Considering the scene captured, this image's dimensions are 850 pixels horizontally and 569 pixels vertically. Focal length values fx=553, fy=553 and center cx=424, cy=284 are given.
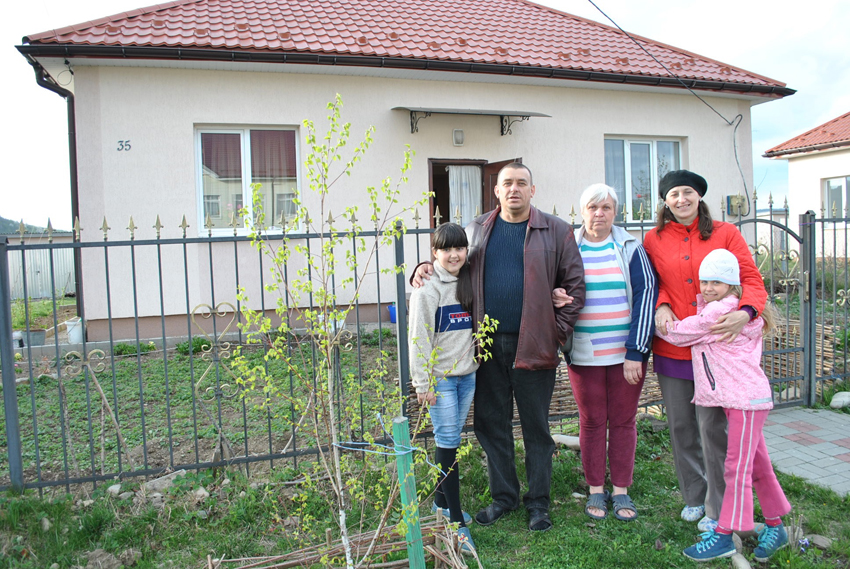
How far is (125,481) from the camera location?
3.64 m

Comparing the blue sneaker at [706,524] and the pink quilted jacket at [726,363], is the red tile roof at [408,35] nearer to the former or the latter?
the pink quilted jacket at [726,363]

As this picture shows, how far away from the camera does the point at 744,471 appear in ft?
8.58

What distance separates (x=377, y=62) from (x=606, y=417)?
20.9ft

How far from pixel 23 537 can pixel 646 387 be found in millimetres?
4434

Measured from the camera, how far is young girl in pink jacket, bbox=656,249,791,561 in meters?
2.63

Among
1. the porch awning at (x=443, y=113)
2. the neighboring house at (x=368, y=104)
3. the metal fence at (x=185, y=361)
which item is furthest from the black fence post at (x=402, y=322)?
the porch awning at (x=443, y=113)

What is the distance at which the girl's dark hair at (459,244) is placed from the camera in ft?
9.46

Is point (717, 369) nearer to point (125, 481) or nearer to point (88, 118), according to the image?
point (125, 481)

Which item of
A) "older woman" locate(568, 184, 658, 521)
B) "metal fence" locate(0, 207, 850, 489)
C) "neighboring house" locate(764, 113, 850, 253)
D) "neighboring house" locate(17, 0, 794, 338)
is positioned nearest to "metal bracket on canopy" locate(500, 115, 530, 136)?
"neighboring house" locate(17, 0, 794, 338)

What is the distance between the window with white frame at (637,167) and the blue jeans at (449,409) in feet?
25.5

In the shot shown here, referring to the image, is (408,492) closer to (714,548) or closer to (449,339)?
(449,339)

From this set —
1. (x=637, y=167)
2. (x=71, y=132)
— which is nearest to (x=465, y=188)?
(x=637, y=167)

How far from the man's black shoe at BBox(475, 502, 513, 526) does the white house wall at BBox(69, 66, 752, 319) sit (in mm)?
4740

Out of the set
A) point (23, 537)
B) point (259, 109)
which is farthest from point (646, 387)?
point (259, 109)
